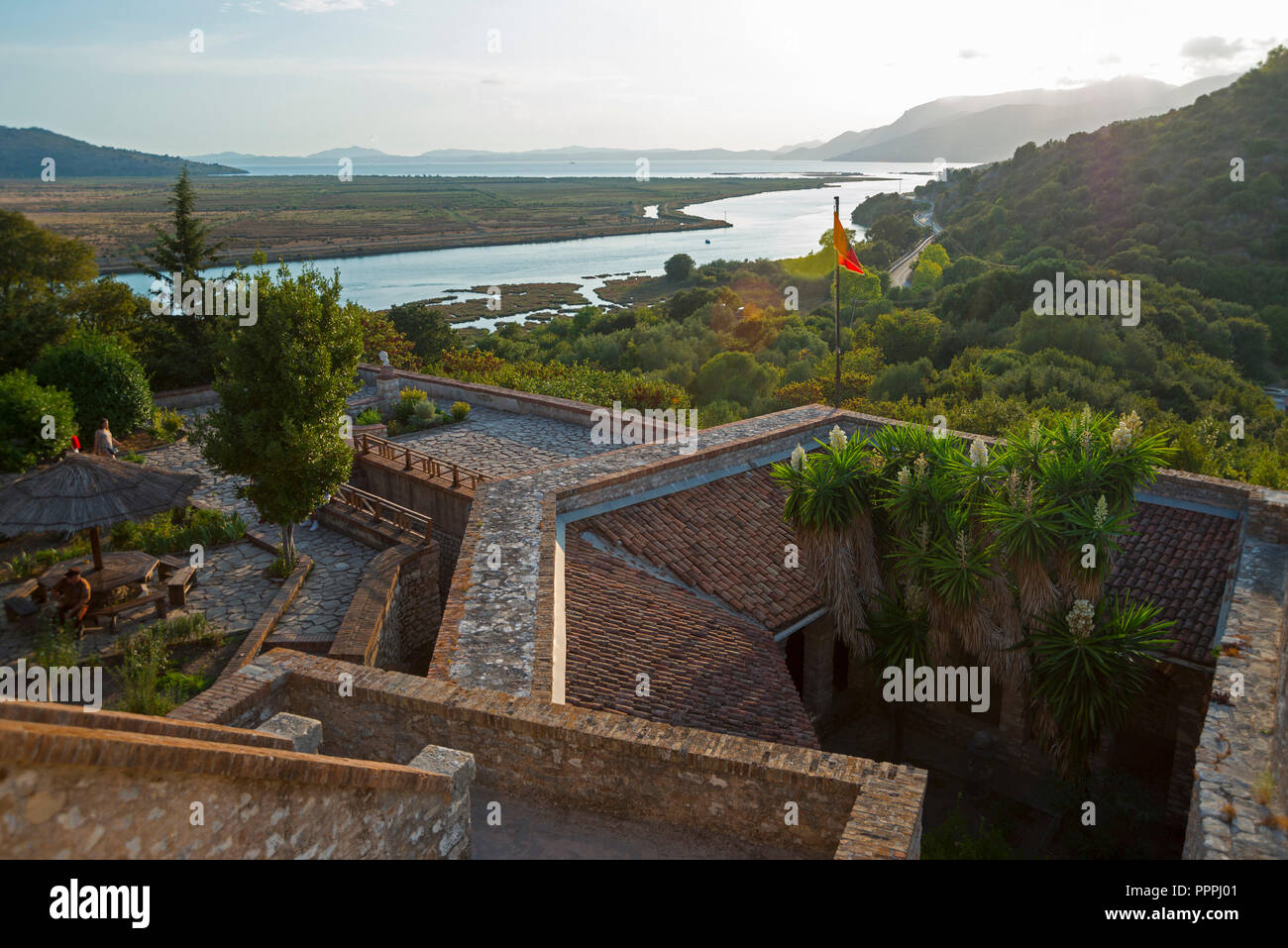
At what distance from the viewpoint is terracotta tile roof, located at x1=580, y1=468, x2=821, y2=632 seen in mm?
12562

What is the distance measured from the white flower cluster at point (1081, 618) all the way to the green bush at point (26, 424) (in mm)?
20103

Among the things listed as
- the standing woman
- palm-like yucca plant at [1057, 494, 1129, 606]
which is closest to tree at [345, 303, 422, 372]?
the standing woman

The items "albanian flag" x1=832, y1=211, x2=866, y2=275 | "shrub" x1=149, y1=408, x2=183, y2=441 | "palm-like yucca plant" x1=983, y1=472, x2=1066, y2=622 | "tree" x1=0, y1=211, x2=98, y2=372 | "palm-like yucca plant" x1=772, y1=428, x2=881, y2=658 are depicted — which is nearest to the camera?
"palm-like yucca plant" x1=983, y1=472, x2=1066, y2=622

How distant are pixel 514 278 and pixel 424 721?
102748mm

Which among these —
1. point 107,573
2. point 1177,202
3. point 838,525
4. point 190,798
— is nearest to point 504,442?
point 107,573

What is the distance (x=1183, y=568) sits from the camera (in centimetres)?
1245

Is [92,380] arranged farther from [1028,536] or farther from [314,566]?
[1028,536]

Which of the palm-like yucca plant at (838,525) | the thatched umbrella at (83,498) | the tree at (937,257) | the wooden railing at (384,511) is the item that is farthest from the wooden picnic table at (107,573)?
the tree at (937,257)

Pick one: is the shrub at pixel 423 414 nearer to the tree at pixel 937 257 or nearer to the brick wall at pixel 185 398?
the brick wall at pixel 185 398

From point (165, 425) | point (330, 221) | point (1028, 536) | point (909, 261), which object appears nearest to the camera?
point (1028, 536)

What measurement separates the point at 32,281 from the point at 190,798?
33015mm

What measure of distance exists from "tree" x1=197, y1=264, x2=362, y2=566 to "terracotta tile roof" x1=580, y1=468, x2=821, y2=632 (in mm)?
4778

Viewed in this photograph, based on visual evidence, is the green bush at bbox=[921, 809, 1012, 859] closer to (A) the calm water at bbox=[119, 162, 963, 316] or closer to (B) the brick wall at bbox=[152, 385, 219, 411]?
(B) the brick wall at bbox=[152, 385, 219, 411]
